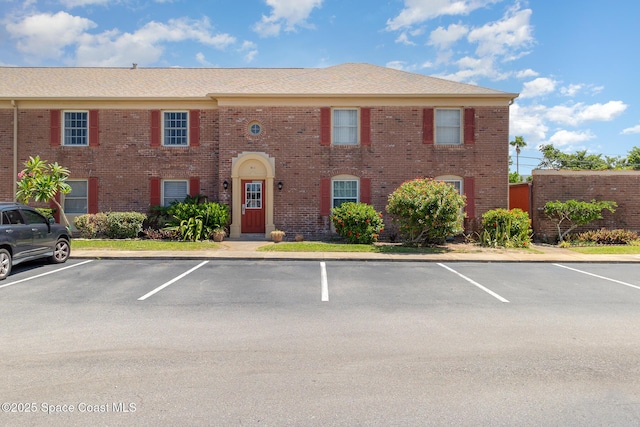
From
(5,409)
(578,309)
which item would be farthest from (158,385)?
(578,309)

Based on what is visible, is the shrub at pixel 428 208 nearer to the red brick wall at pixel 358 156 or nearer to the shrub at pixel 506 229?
the shrub at pixel 506 229

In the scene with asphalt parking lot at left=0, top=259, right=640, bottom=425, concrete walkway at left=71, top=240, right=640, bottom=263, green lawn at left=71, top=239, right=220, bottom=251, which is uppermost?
green lawn at left=71, top=239, right=220, bottom=251

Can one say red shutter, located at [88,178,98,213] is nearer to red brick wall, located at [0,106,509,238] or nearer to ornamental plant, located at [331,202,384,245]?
red brick wall, located at [0,106,509,238]

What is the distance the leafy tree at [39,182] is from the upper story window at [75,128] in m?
1.46

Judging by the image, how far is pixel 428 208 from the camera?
13820 mm

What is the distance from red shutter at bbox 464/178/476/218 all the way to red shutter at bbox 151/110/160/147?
42.1ft

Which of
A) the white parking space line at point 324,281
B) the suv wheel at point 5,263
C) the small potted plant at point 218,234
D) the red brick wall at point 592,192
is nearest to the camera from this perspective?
the white parking space line at point 324,281

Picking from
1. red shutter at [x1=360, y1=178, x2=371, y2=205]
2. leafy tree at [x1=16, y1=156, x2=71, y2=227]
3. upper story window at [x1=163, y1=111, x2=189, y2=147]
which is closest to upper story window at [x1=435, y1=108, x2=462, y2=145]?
red shutter at [x1=360, y1=178, x2=371, y2=205]

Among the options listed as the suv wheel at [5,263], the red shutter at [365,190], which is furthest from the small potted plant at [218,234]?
the suv wheel at [5,263]

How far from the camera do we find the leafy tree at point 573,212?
15828 mm

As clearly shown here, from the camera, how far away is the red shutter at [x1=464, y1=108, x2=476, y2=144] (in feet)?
55.3

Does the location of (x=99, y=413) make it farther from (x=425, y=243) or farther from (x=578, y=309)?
(x=425, y=243)

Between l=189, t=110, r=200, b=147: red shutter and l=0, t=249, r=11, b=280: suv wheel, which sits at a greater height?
l=189, t=110, r=200, b=147: red shutter

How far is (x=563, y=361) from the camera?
464cm
